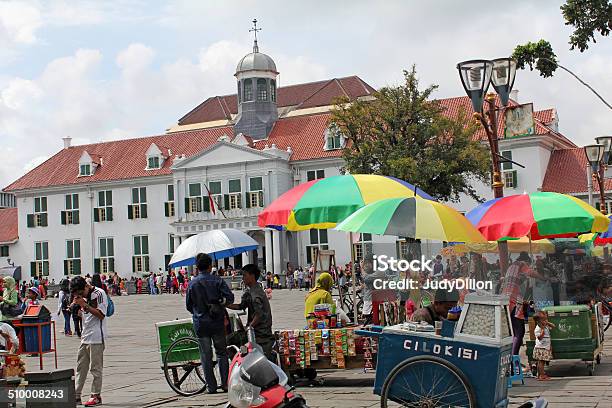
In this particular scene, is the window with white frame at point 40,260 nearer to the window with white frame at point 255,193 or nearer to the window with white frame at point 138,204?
the window with white frame at point 138,204

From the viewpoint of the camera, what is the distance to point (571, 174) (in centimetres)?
5716

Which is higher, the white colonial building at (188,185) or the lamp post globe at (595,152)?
the white colonial building at (188,185)

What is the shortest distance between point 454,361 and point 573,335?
5.30 metres

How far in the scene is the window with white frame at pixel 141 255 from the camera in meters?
67.6

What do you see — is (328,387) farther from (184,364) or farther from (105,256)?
(105,256)

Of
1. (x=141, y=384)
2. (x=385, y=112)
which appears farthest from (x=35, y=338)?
(x=385, y=112)

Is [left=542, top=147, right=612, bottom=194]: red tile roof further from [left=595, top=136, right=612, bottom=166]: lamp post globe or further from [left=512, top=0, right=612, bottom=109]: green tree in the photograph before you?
[left=512, top=0, right=612, bottom=109]: green tree

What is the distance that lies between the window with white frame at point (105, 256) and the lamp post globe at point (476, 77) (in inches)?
2270

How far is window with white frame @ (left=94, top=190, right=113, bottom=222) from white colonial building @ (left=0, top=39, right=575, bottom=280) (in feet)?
0.25

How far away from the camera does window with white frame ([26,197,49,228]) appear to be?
72250mm

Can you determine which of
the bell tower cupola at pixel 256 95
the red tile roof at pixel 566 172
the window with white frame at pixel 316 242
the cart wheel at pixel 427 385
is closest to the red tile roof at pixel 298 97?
the bell tower cupola at pixel 256 95

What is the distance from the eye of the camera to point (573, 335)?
1259 cm

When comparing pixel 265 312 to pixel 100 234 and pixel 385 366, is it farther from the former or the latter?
pixel 100 234

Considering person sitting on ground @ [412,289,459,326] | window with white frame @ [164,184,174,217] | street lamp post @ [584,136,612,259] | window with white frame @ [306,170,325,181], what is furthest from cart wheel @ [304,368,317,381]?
window with white frame @ [164,184,174,217]
